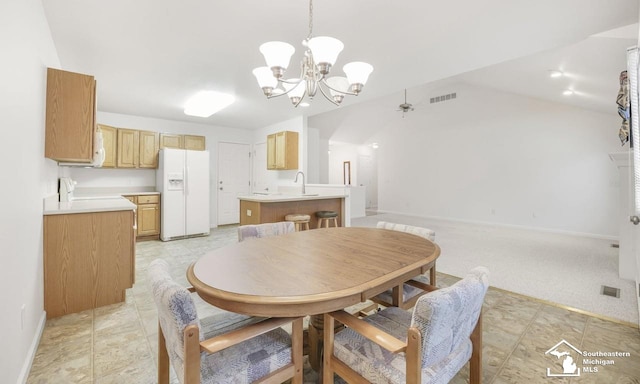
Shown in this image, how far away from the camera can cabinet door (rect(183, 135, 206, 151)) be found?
592 cm

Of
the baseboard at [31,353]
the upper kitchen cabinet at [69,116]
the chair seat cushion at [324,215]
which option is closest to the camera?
the baseboard at [31,353]

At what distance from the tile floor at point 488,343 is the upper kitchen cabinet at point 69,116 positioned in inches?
55.5

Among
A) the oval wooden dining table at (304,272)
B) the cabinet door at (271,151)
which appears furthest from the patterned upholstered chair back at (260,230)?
the cabinet door at (271,151)

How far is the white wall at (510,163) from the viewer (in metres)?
5.31

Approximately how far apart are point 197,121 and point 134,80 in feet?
8.10

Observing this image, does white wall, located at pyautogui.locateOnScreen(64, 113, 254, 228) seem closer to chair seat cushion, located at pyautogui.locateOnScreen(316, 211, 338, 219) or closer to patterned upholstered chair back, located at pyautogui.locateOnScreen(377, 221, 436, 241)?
chair seat cushion, located at pyautogui.locateOnScreen(316, 211, 338, 219)

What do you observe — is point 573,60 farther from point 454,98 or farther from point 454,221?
point 454,221

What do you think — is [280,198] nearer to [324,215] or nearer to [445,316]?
[324,215]

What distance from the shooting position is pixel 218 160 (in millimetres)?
6453

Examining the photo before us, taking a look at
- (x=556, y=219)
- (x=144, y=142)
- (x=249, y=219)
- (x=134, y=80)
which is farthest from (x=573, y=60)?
(x=144, y=142)

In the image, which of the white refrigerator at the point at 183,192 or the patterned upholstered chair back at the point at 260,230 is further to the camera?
the white refrigerator at the point at 183,192

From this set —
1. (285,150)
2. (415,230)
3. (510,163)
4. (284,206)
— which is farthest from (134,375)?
(510,163)
